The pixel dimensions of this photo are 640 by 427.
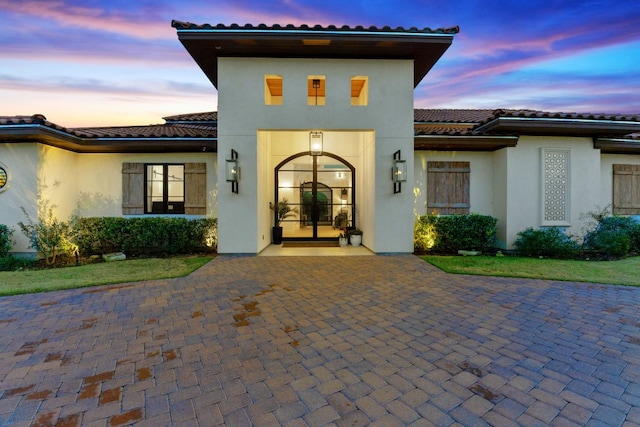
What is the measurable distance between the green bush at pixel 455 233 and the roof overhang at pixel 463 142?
2277 mm

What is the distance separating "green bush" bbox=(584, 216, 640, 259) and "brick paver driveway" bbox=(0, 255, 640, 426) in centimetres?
397

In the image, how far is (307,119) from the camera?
28.2 feet

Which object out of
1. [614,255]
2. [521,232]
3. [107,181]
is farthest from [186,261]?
[614,255]

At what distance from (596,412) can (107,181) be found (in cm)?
1220

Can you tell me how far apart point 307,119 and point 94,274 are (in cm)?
660

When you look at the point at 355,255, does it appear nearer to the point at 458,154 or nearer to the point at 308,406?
the point at 458,154

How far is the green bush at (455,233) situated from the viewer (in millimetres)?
9000

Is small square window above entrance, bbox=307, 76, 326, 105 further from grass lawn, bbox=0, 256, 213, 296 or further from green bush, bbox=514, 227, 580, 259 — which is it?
green bush, bbox=514, 227, 580, 259

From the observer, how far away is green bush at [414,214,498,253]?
29.5 feet

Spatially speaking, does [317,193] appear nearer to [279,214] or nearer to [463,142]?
[279,214]

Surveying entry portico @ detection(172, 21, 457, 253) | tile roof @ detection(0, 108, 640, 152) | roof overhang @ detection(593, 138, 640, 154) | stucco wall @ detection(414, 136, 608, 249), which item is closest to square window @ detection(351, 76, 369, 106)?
entry portico @ detection(172, 21, 457, 253)

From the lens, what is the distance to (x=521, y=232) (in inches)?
358

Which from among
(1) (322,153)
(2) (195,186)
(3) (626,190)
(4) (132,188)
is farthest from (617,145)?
(4) (132,188)

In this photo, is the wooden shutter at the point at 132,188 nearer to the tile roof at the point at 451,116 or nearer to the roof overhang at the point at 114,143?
the roof overhang at the point at 114,143
